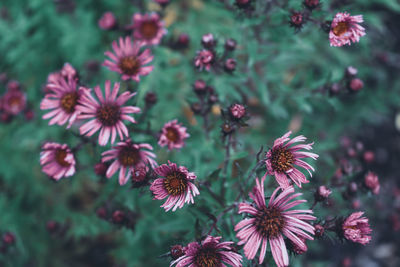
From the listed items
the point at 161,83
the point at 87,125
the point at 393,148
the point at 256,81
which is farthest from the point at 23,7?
the point at 393,148

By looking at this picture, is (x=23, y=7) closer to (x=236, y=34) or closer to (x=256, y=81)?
(x=236, y=34)

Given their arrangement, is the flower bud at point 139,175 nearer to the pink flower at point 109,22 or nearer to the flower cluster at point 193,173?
the flower cluster at point 193,173

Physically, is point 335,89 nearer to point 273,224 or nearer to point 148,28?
point 273,224

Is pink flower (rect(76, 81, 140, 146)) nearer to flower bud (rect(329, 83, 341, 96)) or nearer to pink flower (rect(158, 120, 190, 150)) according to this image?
pink flower (rect(158, 120, 190, 150))

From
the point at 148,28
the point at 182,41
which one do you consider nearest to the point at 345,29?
the point at 182,41

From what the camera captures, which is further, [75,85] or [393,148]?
[393,148]
